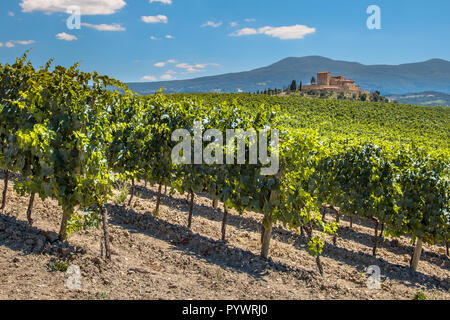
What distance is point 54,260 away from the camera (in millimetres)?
5703

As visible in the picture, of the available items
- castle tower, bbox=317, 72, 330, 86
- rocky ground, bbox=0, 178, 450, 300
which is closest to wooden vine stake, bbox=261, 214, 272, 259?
rocky ground, bbox=0, 178, 450, 300

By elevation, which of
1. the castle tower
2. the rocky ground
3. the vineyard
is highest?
the castle tower

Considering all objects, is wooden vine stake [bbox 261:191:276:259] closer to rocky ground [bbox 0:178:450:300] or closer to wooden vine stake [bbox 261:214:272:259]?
wooden vine stake [bbox 261:214:272:259]

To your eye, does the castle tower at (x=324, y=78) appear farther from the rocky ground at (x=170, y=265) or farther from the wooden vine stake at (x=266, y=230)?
the wooden vine stake at (x=266, y=230)

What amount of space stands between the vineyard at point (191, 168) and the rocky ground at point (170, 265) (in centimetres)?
21

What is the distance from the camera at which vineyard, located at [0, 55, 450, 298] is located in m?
5.98

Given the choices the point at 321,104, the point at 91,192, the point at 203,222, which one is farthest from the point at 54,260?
the point at 321,104

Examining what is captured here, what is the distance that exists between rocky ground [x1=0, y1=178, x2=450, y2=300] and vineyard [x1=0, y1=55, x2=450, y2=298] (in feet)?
0.69

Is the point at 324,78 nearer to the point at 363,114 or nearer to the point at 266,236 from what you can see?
the point at 363,114

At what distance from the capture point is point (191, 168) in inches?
345

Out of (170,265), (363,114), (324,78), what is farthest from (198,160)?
(324,78)

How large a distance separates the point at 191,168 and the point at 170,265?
9.33ft

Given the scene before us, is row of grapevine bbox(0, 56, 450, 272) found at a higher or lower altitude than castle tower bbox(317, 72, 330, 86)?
lower

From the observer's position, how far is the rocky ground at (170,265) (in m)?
5.30
